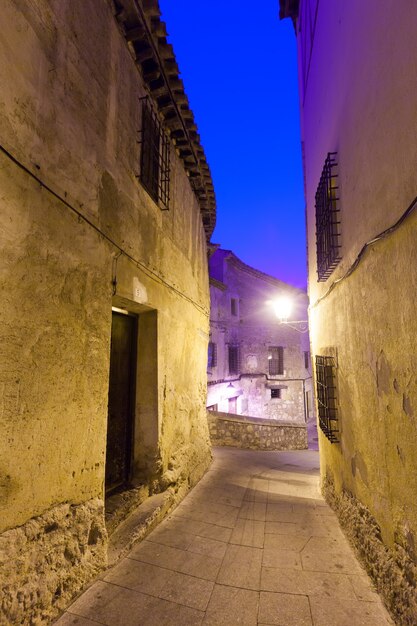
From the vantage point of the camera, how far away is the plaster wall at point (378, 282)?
2273mm

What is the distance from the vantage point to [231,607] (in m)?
2.53

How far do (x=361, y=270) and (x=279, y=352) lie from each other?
69.3ft

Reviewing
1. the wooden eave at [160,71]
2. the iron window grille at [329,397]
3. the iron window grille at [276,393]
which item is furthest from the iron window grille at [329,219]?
the iron window grille at [276,393]

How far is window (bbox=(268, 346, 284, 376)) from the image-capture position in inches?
921

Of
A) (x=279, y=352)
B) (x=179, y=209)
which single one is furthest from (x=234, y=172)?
(x=179, y=209)

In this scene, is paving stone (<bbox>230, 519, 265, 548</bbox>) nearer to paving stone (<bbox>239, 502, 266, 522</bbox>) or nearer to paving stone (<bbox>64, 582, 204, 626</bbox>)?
paving stone (<bbox>239, 502, 266, 522</bbox>)

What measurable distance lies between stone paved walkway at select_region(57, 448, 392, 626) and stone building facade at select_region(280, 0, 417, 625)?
0.30 metres

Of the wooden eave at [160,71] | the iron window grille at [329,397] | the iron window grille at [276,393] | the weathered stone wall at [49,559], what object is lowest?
the iron window grille at [276,393]

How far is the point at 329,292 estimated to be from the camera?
4727 millimetres

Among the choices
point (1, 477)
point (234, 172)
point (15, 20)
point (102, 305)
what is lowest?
point (1, 477)

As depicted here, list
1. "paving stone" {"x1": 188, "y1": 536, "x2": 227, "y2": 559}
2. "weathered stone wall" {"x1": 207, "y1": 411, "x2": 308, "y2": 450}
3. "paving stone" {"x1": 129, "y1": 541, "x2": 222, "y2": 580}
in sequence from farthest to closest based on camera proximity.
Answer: "weathered stone wall" {"x1": 207, "y1": 411, "x2": 308, "y2": 450} → "paving stone" {"x1": 188, "y1": 536, "x2": 227, "y2": 559} → "paving stone" {"x1": 129, "y1": 541, "x2": 222, "y2": 580}

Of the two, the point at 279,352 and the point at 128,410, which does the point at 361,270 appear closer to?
the point at 128,410

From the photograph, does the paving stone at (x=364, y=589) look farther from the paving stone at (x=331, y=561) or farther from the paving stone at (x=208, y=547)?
the paving stone at (x=208, y=547)

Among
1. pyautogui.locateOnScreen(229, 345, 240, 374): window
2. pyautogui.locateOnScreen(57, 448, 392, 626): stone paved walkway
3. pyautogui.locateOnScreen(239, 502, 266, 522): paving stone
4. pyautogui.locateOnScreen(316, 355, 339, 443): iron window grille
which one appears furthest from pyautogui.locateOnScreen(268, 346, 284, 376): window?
pyautogui.locateOnScreen(239, 502, 266, 522): paving stone
